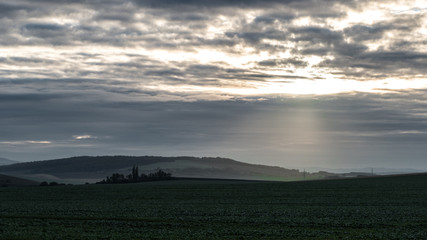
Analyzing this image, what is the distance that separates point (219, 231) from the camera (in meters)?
40.8

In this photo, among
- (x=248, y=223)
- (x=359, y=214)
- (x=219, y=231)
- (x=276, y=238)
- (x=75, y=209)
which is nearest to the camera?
(x=276, y=238)

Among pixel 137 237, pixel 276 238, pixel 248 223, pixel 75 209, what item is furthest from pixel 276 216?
pixel 75 209

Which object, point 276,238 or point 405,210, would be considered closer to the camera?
point 276,238

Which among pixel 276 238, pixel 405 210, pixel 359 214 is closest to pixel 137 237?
pixel 276 238

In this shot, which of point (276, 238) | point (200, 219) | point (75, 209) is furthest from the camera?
point (75, 209)

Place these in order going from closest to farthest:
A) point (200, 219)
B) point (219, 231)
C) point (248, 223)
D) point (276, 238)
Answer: point (276, 238), point (219, 231), point (248, 223), point (200, 219)

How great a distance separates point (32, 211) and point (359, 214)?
35028 millimetres

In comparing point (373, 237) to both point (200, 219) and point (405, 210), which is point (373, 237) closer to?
point (200, 219)

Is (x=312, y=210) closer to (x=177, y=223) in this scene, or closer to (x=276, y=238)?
(x=177, y=223)

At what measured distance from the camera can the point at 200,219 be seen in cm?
4966

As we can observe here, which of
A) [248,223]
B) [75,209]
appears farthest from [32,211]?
[248,223]

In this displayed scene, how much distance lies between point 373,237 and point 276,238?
6746 millimetres

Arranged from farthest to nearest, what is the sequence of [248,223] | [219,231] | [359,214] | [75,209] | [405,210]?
[75,209] < [405,210] < [359,214] < [248,223] < [219,231]

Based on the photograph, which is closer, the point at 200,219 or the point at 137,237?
the point at 137,237
